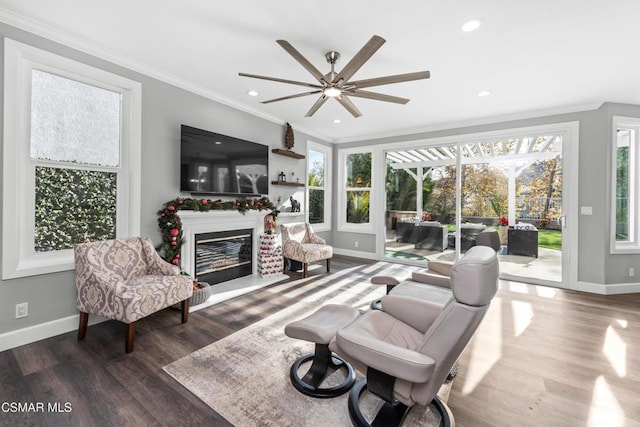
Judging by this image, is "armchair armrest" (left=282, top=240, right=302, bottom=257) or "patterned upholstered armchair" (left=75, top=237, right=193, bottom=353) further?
"armchair armrest" (left=282, top=240, right=302, bottom=257)

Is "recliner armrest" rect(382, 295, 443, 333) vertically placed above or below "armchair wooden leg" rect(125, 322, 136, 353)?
above

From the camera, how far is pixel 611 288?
3.93m

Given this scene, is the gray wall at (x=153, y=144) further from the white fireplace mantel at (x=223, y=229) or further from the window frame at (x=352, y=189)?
the window frame at (x=352, y=189)

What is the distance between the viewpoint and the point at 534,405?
1752mm

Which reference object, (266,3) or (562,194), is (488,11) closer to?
(266,3)

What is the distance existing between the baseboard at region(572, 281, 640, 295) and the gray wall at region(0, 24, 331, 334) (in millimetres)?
4964

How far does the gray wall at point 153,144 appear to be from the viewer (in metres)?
2.39

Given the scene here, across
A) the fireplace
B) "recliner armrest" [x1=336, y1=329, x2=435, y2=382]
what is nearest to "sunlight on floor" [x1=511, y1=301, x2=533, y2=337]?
"recliner armrest" [x1=336, y1=329, x2=435, y2=382]

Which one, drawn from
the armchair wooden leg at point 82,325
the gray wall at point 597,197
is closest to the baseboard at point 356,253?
Answer: the gray wall at point 597,197

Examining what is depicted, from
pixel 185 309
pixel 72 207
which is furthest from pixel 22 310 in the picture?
pixel 185 309

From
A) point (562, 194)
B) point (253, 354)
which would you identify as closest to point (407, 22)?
point (253, 354)

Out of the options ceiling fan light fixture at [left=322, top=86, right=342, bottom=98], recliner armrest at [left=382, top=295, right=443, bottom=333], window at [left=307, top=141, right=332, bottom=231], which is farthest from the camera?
window at [left=307, top=141, right=332, bottom=231]

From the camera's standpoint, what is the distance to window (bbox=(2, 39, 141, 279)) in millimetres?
2332

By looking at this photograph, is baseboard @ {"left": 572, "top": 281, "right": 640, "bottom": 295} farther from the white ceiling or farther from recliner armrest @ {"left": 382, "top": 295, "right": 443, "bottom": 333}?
recliner armrest @ {"left": 382, "top": 295, "right": 443, "bottom": 333}
